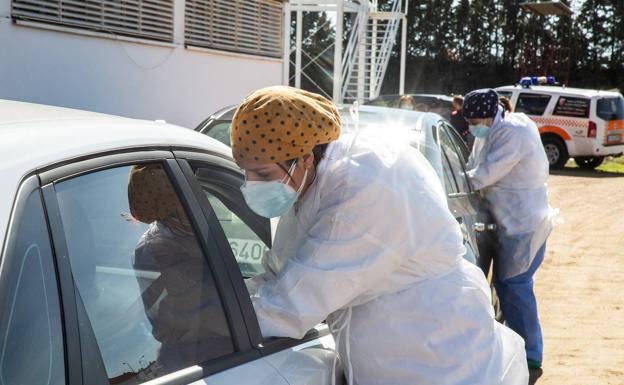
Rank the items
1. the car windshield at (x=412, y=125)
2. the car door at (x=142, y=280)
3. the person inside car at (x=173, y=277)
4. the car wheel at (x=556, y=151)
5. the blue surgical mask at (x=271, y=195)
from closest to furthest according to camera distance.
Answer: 1. the car door at (x=142, y=280)
2. the person inside car at (x=173, y=277)
3. the blue surgical mask at (x=271, y=195)
4. the car windshield at (x=412, y=125)
5. the car wheel at (x=556, y=151)

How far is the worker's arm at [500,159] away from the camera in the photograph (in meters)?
5.81

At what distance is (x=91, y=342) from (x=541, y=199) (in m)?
4.60

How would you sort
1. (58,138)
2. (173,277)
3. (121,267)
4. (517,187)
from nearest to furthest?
(58,138)
(121,267)
(173,277)
(517,187)

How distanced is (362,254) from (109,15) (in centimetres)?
808

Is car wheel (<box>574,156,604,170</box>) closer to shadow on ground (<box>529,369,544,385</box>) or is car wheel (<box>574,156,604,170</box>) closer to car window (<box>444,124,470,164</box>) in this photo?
car window (<box>444,124,470,164</box>)

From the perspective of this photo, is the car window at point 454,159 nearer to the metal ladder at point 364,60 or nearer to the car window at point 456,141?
the car window at point 456,141

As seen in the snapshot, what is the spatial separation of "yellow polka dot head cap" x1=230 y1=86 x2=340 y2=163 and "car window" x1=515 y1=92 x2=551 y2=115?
61.1ft

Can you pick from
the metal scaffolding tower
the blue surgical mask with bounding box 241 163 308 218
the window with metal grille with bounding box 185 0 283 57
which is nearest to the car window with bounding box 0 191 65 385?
the blue surgical mask with bounding box 241 163 308 218

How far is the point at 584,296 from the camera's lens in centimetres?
829

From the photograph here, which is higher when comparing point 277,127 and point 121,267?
point 277,127

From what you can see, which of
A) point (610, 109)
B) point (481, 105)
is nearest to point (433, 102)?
point (610, 109)

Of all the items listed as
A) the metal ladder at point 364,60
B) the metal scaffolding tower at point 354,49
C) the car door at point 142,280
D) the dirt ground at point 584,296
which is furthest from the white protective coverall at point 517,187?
the metal ladder at point 364,60

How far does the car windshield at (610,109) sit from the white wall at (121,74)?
9.78 metres

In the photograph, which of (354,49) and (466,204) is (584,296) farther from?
(354,49)
